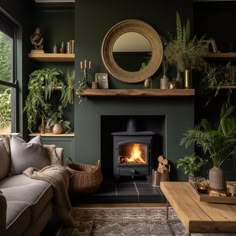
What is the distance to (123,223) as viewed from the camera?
9.29 feet

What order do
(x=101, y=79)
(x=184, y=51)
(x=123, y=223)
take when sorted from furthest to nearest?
(x=101, y=79), (x=184, y=51), (x=123, y=223)

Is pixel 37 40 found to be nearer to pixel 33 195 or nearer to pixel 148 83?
pixel 148 83

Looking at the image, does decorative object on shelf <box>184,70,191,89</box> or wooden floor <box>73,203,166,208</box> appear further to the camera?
decorative object on shelf <box>184,70,191,89</box>

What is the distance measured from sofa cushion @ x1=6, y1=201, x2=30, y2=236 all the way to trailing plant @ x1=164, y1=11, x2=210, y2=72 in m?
2.79

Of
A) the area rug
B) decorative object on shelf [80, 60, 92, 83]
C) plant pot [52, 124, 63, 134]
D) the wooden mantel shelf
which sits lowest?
the area rug

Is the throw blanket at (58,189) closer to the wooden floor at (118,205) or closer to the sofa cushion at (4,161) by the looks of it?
the sofa cushion at (4,161)

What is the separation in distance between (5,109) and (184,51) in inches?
103

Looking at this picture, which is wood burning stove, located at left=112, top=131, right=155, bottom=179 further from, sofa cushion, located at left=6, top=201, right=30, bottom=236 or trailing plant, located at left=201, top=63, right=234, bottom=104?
sofa cushion, located at left=6, top=201, right=30, bottom=236

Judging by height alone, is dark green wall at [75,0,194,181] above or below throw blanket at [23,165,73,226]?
above

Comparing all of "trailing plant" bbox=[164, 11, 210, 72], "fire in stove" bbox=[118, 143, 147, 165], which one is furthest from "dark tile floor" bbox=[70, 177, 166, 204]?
"trailing plant" bbox=[164, 11, 210, 72]

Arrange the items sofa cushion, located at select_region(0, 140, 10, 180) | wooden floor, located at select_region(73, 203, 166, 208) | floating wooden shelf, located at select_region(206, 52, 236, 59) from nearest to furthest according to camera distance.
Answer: sofa cushion, located at select_region(0, 140, 10, 180), wooden floor, located at select_region(73, 203, 166, 208), floating wooden shelf, located at select_region(206, 52, 236, 59)

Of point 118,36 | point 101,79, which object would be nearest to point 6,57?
point 101,79

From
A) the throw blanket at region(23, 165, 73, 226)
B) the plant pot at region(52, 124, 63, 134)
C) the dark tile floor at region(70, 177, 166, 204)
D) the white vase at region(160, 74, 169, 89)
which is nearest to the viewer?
the throw blanket at region(23, 165, 73, 226)

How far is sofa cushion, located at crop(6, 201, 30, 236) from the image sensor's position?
66.1 inches
